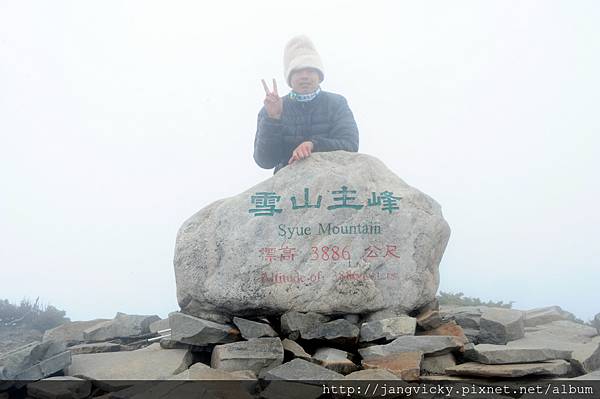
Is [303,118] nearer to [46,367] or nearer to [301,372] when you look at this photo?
[301,372]

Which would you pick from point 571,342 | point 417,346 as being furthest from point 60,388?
point 571,342

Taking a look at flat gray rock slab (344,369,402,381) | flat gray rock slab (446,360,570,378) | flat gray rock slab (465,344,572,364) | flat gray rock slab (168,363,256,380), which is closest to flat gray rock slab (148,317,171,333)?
flat gray rock slab (168,363,256,380)

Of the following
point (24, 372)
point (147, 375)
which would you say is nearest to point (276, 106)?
point (147, 375)

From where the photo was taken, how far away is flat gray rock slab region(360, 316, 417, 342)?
22.5 ft

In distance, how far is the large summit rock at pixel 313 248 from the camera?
7422mm

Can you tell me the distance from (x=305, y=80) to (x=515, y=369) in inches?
234

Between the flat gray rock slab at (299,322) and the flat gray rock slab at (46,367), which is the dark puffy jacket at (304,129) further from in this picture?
the flat gray rock slab at (46,367)

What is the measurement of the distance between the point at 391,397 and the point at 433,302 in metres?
→ 3.33

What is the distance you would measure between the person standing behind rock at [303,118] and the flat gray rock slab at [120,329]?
11.9 ft

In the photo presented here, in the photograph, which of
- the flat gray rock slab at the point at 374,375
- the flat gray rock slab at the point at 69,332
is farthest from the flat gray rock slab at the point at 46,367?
the flat gray rock slab at the point at 374,375

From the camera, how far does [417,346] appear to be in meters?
6.46

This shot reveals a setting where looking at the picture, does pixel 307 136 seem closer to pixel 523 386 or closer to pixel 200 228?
pixel 200 228

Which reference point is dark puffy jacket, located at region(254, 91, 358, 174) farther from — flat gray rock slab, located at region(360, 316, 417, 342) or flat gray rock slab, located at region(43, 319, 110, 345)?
flat gray rock slab, located at region(43, 319, 110, 345)

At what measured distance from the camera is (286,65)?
9750mm
